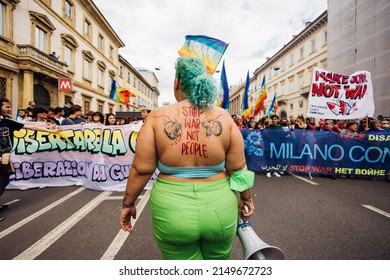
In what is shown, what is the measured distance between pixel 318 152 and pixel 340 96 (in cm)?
183

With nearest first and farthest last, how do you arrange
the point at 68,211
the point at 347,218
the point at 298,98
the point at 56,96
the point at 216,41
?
the point at 347,218 < the point at 68,211 < the point at 216,41 < the point at 56,96 < the point at 298,98

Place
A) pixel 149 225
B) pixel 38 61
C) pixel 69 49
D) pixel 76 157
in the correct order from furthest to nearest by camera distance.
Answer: pixel 69 49 < pixel 38 61 < pixel 76 157 < pixel 149 225

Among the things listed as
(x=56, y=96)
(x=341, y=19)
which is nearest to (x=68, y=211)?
(x=56, y=96)

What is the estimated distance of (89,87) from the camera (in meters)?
21.1

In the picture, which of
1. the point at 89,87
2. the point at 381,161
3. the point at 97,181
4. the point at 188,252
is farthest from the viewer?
the point at 89,87

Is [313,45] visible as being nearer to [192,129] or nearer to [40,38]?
[40,38]

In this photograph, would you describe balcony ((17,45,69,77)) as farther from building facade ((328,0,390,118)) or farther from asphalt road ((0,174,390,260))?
building facade ((328,0,390,118))

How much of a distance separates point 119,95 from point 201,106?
42.2ft

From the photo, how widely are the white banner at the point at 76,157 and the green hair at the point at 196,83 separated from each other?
409cm

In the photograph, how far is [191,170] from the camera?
130 centimetres

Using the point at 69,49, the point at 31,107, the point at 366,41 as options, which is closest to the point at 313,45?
the point at 366,41

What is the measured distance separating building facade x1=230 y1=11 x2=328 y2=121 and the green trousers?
2131 cm

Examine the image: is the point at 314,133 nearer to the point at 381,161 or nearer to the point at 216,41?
the point at 381,161

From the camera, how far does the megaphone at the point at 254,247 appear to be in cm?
141
